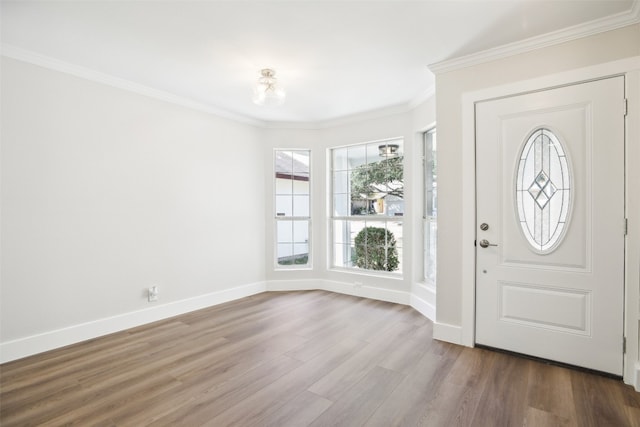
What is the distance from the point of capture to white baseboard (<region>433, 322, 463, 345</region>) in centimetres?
299

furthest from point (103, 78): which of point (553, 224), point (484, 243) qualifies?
point (553, 224)

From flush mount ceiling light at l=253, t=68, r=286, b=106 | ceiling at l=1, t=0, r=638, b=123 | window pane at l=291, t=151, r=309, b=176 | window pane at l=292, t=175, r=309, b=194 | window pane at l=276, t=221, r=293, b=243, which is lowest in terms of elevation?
window pane at l=276, t=221, r=293, b=243

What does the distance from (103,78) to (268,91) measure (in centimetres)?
172

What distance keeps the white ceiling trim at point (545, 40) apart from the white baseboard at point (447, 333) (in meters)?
2.44

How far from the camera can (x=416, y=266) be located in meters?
4.18

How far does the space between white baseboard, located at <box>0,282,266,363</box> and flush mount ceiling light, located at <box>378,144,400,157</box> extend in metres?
2.87

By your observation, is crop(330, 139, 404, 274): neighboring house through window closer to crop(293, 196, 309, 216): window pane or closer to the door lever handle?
crop(293, 196, 309, 216): window pane

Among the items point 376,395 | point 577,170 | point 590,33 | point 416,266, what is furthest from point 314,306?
point 590,33

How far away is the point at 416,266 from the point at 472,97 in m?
2.16

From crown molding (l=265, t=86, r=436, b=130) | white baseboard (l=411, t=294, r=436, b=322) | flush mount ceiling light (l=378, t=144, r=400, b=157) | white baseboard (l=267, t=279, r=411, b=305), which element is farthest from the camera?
flush mount ceiling light (l=378, t=144, r=400, b=157)

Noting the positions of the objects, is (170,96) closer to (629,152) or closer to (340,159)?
(340,159)

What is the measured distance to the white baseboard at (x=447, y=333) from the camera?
9.82 ft

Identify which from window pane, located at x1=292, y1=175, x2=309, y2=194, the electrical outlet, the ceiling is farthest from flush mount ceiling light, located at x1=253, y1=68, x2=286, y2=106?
the electrical outlet

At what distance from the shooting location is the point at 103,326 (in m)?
3.29
